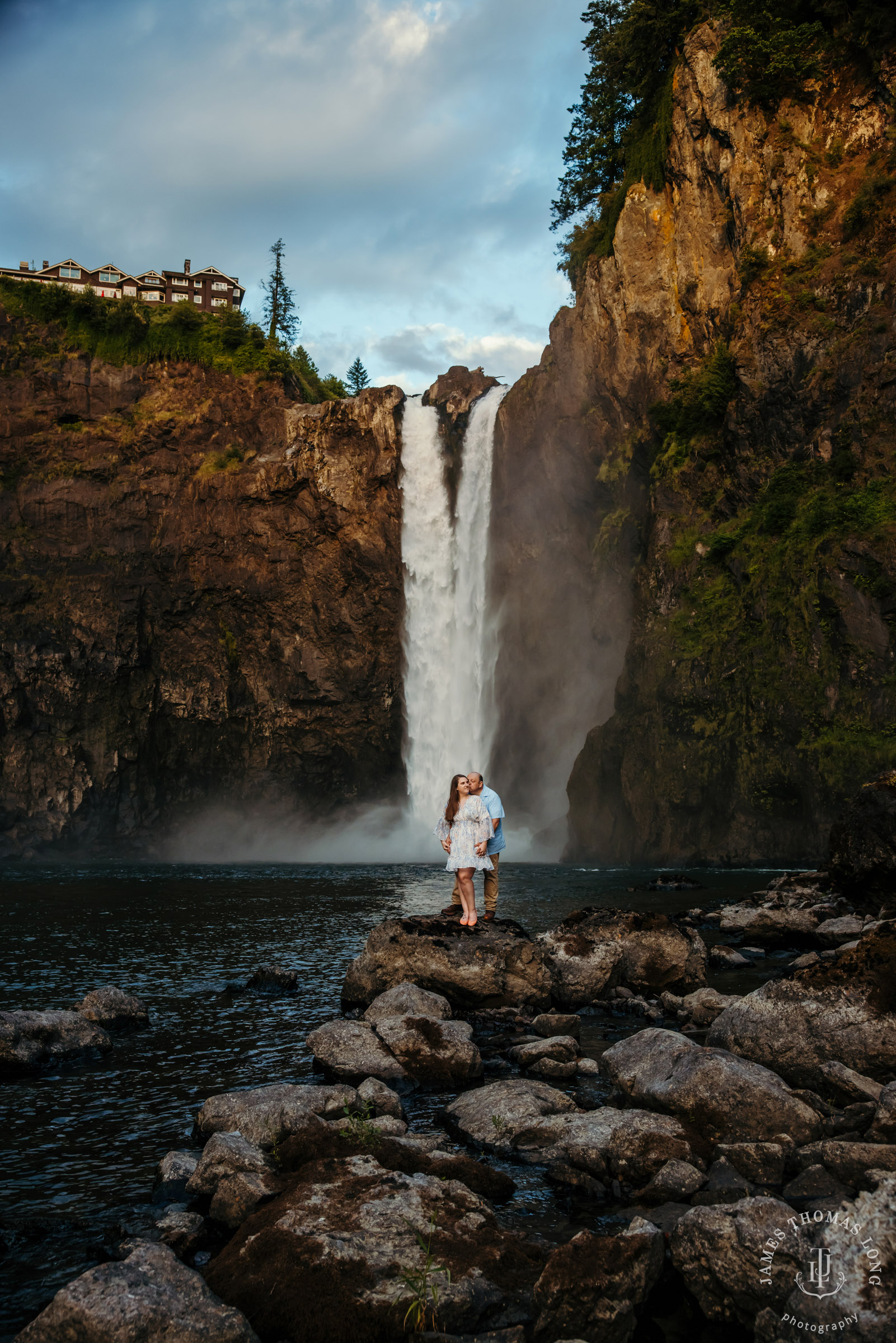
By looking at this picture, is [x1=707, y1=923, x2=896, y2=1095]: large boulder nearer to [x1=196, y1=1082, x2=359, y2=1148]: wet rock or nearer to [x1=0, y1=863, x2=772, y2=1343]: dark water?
[x1=0, y1=863, x2=772, y2=1343]: dark water

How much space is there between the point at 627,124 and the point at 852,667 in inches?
1116

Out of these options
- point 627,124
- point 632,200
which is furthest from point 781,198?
point 627,124

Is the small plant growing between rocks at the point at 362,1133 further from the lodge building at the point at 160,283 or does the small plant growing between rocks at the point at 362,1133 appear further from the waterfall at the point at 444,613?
the lodge building at the point at 160,283

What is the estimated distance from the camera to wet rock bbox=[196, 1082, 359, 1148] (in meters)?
6.94

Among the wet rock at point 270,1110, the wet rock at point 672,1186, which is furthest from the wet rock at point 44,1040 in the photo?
the wet rock at point 672,1186

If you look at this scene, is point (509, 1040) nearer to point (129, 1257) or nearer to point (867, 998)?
point (867, 998)

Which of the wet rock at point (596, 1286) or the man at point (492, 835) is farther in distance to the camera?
the man at point (492, 835)

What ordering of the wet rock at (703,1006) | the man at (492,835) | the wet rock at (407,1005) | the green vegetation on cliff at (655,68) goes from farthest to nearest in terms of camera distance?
the green vegetation on cliff at (655,68)
the man at (492,835)
the wet rock at (703,1006)
the wet rock at (407,1005)

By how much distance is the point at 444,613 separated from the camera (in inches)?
1684

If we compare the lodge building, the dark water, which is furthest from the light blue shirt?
the lodge building

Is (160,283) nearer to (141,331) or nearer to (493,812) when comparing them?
(141,331)

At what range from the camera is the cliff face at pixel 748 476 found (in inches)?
990

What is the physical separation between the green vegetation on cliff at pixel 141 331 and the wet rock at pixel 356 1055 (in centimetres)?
4365

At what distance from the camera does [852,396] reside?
26.3 metres
